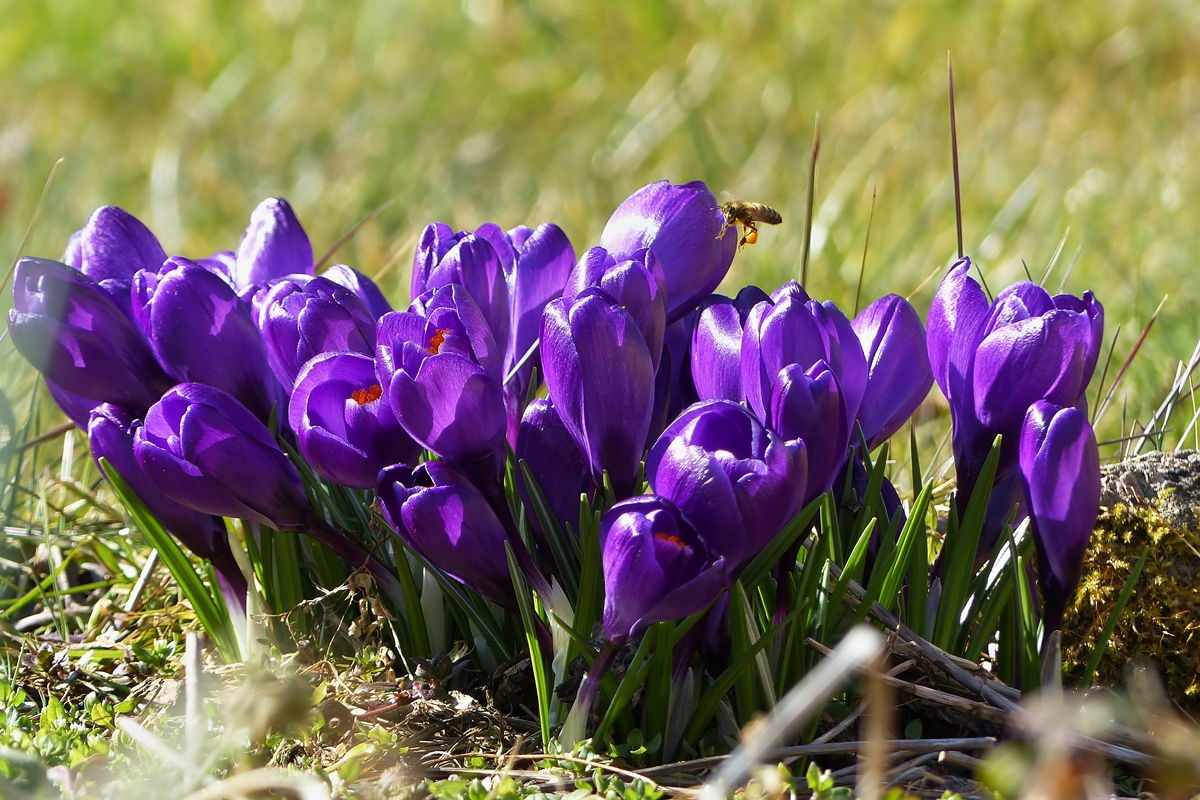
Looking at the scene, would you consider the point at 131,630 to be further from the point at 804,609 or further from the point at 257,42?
the point at 257,42

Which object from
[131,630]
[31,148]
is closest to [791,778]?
[131,630]

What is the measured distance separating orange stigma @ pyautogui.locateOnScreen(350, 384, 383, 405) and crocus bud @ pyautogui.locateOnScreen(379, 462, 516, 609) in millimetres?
68

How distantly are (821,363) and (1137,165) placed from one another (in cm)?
293

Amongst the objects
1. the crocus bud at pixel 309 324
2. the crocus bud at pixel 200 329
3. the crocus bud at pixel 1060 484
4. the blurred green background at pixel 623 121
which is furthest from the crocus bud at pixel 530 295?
the blurred green background at pixel 623 121

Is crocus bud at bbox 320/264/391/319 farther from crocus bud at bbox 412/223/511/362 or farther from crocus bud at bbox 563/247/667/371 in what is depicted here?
crocus bud at bbox 563/247/667/371

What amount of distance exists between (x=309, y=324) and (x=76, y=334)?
23 centimetres

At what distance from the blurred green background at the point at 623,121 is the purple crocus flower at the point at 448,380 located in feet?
5.96

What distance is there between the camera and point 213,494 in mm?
1078

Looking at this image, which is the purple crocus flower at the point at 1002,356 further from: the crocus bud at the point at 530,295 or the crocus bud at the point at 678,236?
the crocus bud at the point at 530,295

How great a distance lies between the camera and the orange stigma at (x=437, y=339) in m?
1.04

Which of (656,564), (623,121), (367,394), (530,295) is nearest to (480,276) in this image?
(530,295)

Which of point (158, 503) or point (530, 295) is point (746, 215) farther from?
point (158, 503)

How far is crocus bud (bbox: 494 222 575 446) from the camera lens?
1.22 m

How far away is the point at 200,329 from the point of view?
3.83 feet
